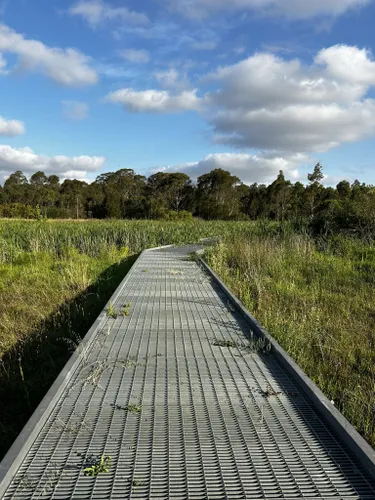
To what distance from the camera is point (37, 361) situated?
15.6 ft

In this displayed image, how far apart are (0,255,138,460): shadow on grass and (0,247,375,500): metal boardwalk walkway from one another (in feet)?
2.33

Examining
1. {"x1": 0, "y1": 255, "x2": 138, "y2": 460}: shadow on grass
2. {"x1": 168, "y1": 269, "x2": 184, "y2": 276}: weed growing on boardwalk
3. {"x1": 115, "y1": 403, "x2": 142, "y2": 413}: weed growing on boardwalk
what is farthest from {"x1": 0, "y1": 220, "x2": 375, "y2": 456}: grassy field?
{"x1": 115, "y1": 403, "x2": 142, "y2": 413}: weed growing on boardwalk

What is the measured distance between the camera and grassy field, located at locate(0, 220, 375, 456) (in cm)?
393

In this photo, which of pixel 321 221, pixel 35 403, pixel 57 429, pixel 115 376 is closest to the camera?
pixel 57 429

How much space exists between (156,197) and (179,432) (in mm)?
58044

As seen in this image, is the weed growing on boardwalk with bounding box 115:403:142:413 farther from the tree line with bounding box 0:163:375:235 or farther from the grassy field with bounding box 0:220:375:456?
the tree line with bounding box 0:163:375:235

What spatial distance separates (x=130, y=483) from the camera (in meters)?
1.97

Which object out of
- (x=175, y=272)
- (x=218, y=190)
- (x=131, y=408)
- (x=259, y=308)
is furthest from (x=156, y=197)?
(x=131, y=408)

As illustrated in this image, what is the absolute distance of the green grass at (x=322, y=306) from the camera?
384cm

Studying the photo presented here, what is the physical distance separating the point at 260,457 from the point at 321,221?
14.8 metres

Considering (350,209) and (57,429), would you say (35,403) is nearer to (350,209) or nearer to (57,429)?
(57,429)

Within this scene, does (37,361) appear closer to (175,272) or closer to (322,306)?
(175,272)

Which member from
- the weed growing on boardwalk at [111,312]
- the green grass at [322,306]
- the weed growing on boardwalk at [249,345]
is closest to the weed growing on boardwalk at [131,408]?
the weed growing on boardwalk at [249,345]

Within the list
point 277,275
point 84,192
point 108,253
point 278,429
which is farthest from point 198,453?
point 84,192
